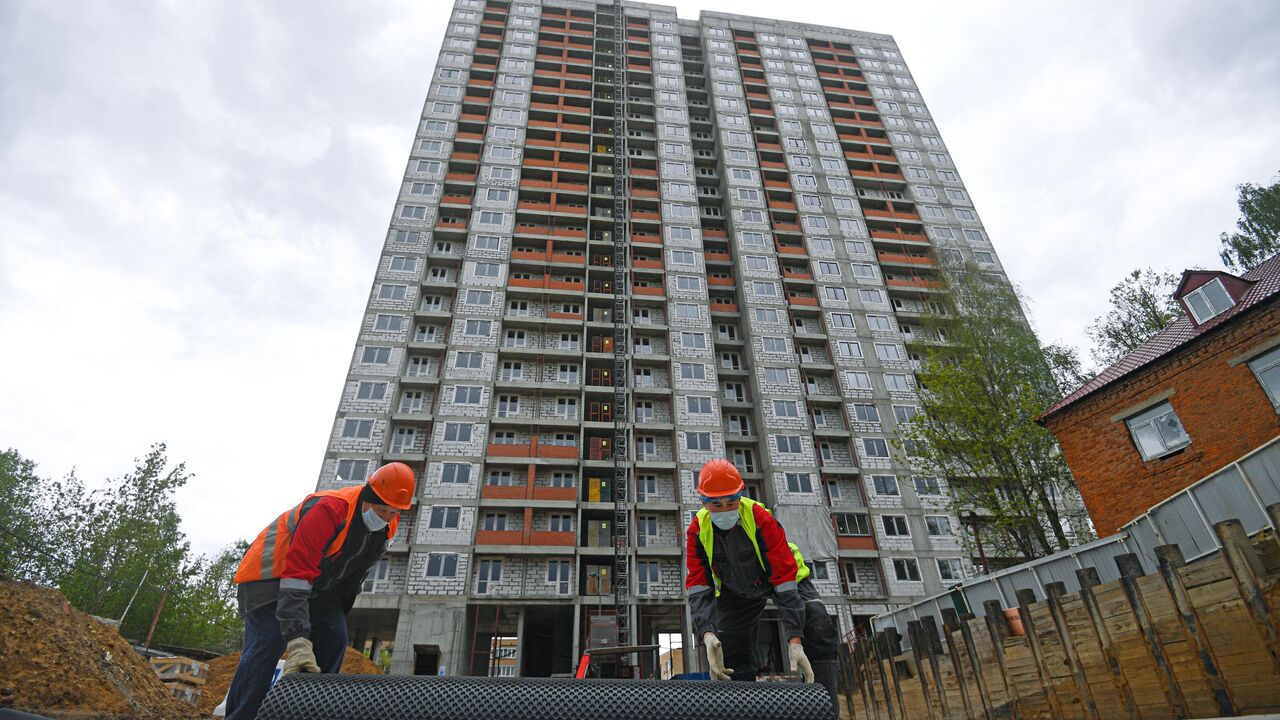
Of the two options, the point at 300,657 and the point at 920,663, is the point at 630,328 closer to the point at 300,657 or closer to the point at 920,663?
the point at 920,663

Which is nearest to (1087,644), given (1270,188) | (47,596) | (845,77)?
(47,596)

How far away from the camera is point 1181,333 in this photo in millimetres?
16734

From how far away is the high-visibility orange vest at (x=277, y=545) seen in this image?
4555 mm

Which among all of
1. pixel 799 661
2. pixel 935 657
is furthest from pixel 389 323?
pixel 799 661

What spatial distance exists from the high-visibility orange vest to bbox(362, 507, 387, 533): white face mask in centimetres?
11

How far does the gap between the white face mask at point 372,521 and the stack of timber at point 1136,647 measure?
369 inches

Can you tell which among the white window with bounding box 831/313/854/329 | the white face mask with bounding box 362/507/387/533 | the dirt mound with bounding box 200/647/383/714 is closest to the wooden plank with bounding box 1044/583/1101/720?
the white face mask with bounding box 362/507/387/533

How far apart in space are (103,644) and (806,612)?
12430 millimetres

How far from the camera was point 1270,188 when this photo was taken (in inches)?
1415

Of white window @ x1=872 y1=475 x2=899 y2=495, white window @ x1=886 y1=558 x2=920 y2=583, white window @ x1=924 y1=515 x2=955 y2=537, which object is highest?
white window @ x1=872 y1=475 x2=899 y2=495

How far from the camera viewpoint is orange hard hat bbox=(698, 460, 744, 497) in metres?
5.20

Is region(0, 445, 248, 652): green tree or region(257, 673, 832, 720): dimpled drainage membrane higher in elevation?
region(0, 445, 248, 652): green tree

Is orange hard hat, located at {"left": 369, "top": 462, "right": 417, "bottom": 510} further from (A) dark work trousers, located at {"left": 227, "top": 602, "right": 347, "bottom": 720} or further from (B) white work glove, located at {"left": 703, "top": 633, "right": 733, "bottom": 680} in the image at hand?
(B) white work glove, located at {"left": 703, "top": 633, "right": 733, "bottom": 680}

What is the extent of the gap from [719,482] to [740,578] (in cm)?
92
